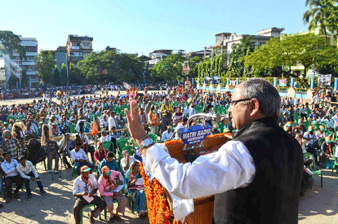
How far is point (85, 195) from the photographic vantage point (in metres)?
4.88

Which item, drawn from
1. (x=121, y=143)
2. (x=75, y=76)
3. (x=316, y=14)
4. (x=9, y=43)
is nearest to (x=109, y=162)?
(x=121, y=143)

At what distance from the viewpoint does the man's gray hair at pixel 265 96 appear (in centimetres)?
125

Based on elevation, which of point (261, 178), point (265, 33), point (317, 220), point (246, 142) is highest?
point (265, 33)

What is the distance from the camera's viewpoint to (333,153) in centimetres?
729

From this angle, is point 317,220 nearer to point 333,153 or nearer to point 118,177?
point 333,153

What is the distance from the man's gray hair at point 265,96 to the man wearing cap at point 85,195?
4.41m

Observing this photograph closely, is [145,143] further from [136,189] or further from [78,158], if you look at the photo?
[78,158]

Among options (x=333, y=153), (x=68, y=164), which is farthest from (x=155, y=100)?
(x=333, y=153)

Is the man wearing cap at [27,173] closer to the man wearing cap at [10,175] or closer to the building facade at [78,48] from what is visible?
the man wearing cap at [10,175]

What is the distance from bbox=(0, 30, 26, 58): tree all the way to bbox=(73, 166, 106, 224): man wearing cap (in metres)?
54.1

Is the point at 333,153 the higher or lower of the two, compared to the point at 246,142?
lower

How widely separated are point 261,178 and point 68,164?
7.86 m

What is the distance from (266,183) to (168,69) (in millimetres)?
52403

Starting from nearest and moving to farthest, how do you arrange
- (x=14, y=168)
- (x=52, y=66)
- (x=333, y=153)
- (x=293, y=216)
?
(x=293, y=216)
(x=14, y=168)
(x=333, y=153)
(x=52, y=66)
